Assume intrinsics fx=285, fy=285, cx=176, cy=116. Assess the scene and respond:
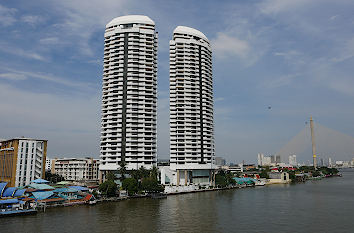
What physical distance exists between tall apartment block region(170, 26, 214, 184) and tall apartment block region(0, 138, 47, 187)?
4499 cm

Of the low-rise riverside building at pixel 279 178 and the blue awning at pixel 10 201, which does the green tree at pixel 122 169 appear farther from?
the low-rise riverside building at pixel 279 178

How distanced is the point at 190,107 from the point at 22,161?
197ft

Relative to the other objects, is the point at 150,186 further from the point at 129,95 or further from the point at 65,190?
the point at 129,95

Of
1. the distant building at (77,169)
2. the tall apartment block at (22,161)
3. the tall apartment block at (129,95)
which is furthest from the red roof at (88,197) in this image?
the distant building at (77,169)

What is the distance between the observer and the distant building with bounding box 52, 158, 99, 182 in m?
138

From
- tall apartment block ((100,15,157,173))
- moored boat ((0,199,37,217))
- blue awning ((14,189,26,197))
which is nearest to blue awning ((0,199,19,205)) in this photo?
moored boat ((0,199,37,217))

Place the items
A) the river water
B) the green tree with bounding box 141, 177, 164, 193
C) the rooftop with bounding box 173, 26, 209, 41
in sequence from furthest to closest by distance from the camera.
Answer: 1. the rooftop with bounding box 173, 26, 209, 41
2. the green tree with bounding box 141, 177, 164, 193
3. the river water

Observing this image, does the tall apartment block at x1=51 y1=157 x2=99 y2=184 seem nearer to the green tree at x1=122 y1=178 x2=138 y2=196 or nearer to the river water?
the green tree at x1=122 y1=178 x2=138 y2=196

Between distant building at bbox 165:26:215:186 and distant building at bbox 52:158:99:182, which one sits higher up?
distant building at bbox 165:26:215:186

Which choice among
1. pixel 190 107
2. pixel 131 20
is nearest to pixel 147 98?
pixel 190 107

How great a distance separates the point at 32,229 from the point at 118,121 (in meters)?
60.2

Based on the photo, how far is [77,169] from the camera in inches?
5463

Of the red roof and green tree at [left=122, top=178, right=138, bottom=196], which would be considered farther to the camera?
green tree at [left=122, top=178, right=138, bottom=196]

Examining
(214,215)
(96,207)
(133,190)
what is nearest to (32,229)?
Result: (96,207)
